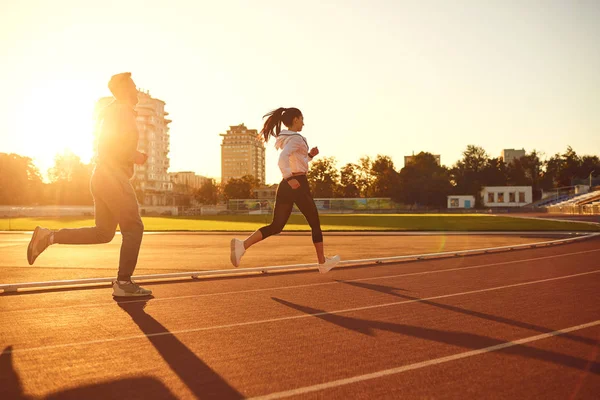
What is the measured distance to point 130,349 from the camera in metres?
Result: 3.59

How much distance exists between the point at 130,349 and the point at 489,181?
118m

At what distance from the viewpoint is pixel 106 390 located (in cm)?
273

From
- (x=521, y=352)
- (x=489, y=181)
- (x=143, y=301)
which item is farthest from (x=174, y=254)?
(x=489, y=181)

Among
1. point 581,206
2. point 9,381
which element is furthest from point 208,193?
point 9,381

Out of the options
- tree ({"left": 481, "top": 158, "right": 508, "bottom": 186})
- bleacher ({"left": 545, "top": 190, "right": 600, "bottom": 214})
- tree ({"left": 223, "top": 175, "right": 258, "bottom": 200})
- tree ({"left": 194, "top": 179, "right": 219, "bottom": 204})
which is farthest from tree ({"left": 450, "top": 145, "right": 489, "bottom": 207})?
tree ({"left": 194, "top": 179, "right": 219, "bottom": 204})

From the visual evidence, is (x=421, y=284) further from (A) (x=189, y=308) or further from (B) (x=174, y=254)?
(B) (x=174, y=254)

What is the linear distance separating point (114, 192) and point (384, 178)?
9970cm

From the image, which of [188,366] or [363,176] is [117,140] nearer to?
[188,366]

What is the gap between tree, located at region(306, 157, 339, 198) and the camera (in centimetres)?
10806

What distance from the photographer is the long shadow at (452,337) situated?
323 centimetres

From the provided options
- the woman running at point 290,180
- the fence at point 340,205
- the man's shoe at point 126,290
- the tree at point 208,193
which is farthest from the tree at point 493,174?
the man's shoe at point 126,290

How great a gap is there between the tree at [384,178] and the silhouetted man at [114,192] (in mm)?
96411

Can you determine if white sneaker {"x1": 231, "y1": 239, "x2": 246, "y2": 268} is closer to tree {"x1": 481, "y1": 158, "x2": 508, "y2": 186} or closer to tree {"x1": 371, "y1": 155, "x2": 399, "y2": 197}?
tree {"x1": 371, "y1": 155, "x2": 399, "y2": 197}

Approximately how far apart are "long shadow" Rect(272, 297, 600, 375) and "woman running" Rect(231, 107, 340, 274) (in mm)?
2064
